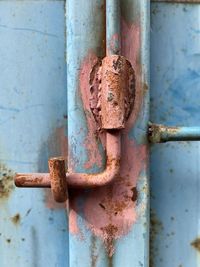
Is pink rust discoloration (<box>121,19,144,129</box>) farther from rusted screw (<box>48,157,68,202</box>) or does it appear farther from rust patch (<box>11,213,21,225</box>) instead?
rust patch (<box>11,213,21,225</box>)

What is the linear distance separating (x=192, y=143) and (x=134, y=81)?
0.19 metres

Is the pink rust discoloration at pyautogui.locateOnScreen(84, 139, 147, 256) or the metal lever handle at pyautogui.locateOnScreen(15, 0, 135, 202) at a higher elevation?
the metal lever handle at pyautogui.locateOnScreen(15, 0, 135, 202)

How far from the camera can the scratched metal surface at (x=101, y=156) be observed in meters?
0.76

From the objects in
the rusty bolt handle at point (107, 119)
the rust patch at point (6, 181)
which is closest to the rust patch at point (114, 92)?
the rusty bolt handle at point (107, 119)

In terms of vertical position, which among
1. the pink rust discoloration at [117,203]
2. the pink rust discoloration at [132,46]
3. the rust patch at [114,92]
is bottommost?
the pink rust discoloration at [117,203]

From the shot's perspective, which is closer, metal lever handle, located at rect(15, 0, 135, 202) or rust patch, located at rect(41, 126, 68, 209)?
metal lever handle, located at rect(15, 0, 135, 202)

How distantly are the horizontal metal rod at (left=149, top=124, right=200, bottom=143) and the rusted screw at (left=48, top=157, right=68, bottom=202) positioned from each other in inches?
7.5

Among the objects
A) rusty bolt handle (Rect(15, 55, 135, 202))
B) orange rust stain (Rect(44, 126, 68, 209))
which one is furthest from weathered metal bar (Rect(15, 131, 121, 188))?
orange rust stain (Rect(44, 126, 68, 209))

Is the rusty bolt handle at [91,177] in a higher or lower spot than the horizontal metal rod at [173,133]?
lower

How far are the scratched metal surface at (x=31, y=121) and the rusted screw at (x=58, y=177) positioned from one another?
0.41ft

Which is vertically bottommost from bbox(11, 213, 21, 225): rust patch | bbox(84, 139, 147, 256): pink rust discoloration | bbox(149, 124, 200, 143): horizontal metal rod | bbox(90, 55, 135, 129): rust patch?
bbox(11, 213, 21, 225): rust patch

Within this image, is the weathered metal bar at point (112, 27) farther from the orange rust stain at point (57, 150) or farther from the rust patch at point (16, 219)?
the rust patch at point (16, 219)

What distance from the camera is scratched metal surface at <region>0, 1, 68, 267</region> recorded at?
807 mm

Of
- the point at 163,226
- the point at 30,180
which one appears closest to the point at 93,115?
the point at 30,180
